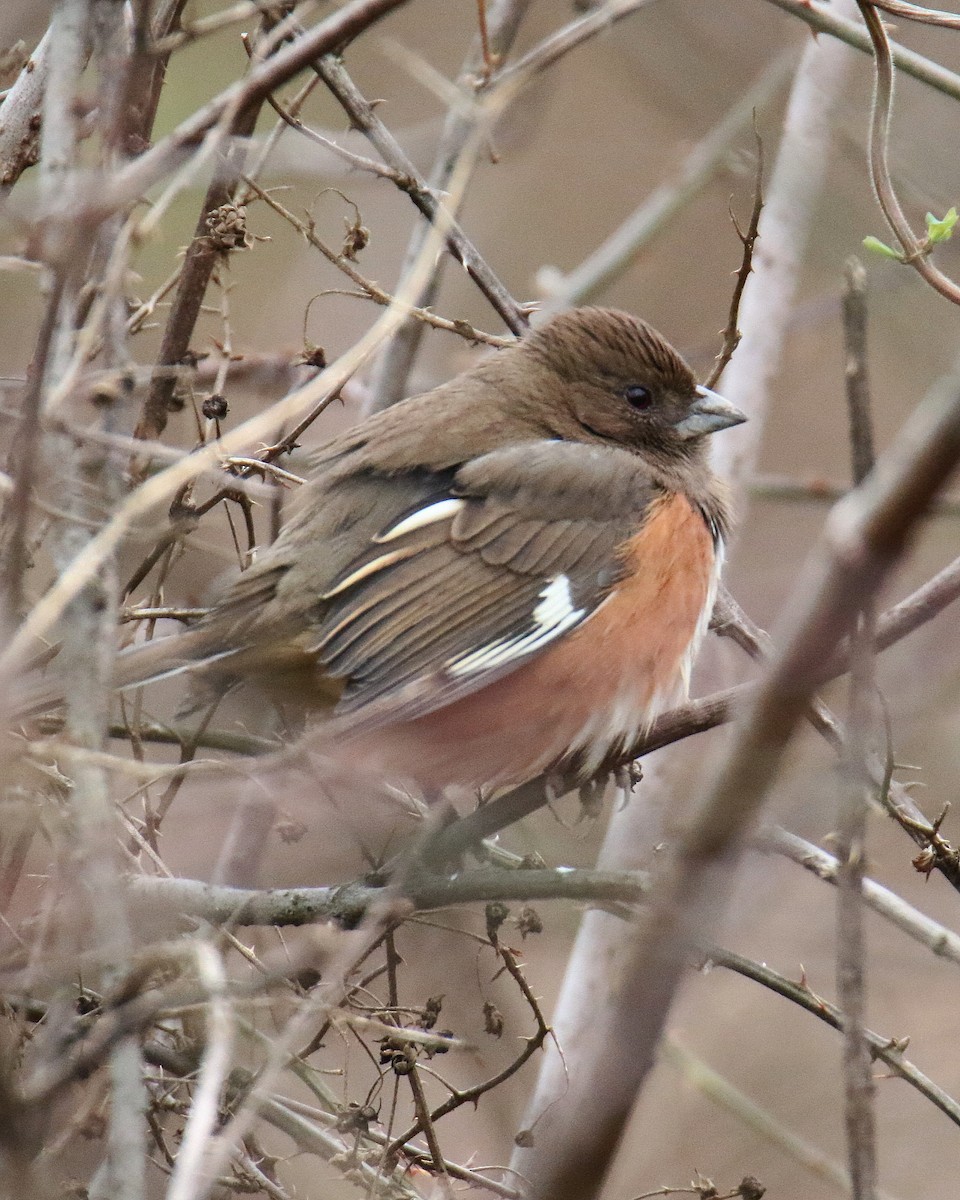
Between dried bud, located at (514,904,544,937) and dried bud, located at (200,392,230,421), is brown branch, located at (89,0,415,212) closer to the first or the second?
dried bud, located at (200,392,230,421)

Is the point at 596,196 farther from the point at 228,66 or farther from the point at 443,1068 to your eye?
the point at 443,1068

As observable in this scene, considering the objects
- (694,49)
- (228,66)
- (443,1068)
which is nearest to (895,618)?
(443,1068)

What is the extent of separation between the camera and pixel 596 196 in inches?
317

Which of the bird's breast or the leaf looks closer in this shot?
the leaf

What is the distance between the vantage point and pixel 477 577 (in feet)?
12.7

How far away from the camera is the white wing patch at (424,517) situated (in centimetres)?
383

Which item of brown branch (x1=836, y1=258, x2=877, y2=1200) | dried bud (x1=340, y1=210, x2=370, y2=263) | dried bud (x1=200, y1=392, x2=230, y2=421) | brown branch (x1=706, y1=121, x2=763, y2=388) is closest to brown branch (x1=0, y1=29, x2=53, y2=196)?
dried bud (x1=200, y1=392, x2=230, y2=421)

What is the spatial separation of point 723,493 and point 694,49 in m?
2.17

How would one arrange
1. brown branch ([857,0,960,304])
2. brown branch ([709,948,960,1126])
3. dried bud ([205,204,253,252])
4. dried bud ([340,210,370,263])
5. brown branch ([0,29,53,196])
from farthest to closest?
dried bud ([340,210,370,263])
dried bud ([205,204,253,252])
brown branch ([857,0,960,304])
brown branch ([0,29,53,196])
brown branch ([709,948,960,1126])

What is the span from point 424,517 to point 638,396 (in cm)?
82

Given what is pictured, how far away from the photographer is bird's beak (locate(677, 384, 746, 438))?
4281 millimetres

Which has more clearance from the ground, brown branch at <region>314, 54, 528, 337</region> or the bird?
brown branch at <region>314, 54, 528, 337</region>

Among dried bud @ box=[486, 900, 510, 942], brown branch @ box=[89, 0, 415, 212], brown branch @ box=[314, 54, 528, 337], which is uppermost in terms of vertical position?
brown branch @ box=[314, 54, 528, 337]

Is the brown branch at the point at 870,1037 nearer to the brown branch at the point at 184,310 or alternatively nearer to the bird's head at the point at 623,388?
the brown branch at the point at 184,310
